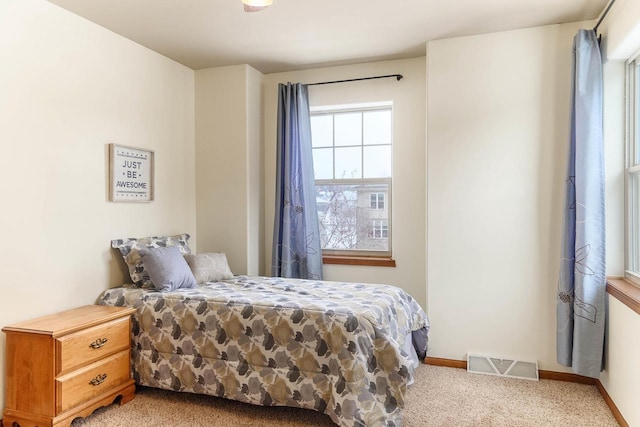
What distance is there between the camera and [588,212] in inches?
112

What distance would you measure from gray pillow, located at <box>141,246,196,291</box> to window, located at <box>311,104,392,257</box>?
1461mm

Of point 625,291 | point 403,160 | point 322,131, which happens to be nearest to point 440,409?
point 625,291

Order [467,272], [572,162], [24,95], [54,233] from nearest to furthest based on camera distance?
[24,95] → [54,233] → [572,162] → [467,272]

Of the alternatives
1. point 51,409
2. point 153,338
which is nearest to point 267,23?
point 153,338

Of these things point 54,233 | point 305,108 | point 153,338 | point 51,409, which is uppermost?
point 305,108

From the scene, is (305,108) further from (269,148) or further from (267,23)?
(267,23)

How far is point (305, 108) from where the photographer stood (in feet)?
13.4

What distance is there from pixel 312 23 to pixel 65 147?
187cm

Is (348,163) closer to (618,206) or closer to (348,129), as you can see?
(348,129)

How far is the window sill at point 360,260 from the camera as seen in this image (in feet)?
13.0

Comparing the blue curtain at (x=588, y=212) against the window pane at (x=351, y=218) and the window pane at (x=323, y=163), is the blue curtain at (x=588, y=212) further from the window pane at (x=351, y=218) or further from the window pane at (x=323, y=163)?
the window pane at (x=323, y=163)

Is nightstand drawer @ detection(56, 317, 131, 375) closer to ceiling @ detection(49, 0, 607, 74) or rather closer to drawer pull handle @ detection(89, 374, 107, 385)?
Answer: drawer pull handle @ detection(89, 374, 107, 385)

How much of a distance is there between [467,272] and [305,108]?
6.65 feet

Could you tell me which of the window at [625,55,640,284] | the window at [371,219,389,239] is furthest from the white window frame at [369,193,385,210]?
the window at [625,55,640,284]
